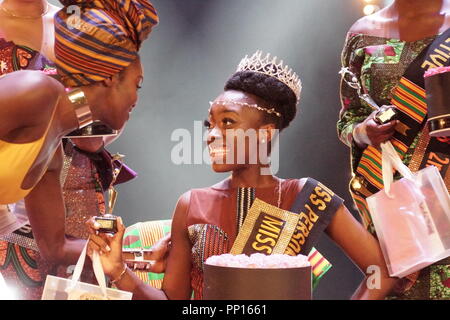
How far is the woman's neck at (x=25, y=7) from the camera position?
→ 205cm

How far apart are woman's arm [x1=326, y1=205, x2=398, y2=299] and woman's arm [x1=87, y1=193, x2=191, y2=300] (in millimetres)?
420

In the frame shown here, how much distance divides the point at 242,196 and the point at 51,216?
1.77ft

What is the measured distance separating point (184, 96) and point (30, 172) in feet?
3.28

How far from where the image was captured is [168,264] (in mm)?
1867

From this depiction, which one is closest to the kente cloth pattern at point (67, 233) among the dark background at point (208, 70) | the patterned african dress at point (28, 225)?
the patterned african dress at point (28, 225)

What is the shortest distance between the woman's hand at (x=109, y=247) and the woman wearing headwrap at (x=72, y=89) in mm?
198

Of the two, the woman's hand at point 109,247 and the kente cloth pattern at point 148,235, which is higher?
the woman's hand at point 109,247

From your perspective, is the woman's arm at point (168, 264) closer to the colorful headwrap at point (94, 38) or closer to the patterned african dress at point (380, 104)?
the colorful headwrap at point (94, 38)

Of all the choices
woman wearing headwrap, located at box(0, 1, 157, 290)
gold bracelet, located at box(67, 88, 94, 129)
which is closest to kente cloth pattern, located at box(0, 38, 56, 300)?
woman wearing headwrap, located at box(0, 1, 157, 290)

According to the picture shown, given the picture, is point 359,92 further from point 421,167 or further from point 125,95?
point 125,95

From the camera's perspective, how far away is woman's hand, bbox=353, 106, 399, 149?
1.92 m

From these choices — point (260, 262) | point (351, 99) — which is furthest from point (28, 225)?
point (351, 99)

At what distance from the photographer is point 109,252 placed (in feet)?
5.31
